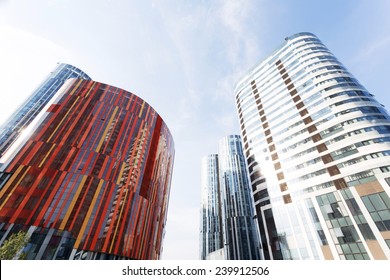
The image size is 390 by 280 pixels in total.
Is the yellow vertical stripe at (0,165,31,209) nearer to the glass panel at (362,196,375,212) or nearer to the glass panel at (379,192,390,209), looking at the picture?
the glass panel at (362,196,375,212)

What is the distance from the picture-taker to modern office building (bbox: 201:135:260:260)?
94438 mm

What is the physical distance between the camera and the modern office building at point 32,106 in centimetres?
7744

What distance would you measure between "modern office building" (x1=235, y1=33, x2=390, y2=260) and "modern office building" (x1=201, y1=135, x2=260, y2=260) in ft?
180

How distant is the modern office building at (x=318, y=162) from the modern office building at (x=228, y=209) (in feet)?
180

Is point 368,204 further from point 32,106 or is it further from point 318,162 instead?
point 32,106

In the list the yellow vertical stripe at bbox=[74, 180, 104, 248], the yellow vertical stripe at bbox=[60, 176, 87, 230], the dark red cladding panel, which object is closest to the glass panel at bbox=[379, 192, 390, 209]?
the yellow vertical stripe at bbox=[74, 180, 104, 248]

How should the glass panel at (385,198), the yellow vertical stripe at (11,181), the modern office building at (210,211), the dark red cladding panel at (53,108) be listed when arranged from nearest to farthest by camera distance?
the glass panel at (385,198) → the yellow vertical stripe at (11,181) → the dark red cladding panel at (53,108) → the modern office building at (210,211)

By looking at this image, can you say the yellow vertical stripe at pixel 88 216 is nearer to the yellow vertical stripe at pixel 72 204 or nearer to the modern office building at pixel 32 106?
the yellow vertical stripe at pixel 72 204

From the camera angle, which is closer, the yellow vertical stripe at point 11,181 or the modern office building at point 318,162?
the modern office building at point 318,162

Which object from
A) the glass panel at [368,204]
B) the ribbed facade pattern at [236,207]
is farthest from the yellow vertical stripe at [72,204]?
the ribbed facade pattern at [236,207]

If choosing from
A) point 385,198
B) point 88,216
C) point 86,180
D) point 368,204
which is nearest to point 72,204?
point 88,216

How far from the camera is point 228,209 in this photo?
351 ft

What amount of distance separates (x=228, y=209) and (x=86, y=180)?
267ft

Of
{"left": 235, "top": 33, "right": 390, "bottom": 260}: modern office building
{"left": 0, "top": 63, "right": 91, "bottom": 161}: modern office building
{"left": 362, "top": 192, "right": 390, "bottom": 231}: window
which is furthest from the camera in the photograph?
{"left": 0, "top": 63, "right": 91, "bottom": 161}: modern office building
